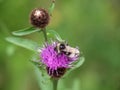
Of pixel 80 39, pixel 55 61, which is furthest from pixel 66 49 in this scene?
pixel 80 39

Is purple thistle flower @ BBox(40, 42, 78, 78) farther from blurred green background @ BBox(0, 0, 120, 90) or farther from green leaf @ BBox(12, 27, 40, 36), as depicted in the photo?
blurred green background @ BBox(0, 0, 120, 90)

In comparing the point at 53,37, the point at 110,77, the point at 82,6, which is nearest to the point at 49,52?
the point at 53,37

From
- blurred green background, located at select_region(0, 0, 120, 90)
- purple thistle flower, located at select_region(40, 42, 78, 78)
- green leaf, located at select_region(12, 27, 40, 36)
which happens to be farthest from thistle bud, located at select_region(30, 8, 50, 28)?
blurred green background, located at select_region(0, 0, 120, 90)

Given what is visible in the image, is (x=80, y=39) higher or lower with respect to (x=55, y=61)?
higher

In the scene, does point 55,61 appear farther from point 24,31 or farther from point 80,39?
point 80,39

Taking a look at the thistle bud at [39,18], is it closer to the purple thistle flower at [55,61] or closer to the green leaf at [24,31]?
the green leaf at [24,31]

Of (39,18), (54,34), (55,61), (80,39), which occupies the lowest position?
(55,61)

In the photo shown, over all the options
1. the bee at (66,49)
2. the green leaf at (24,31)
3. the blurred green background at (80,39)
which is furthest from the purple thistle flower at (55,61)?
the blurred green background at (80,39)
